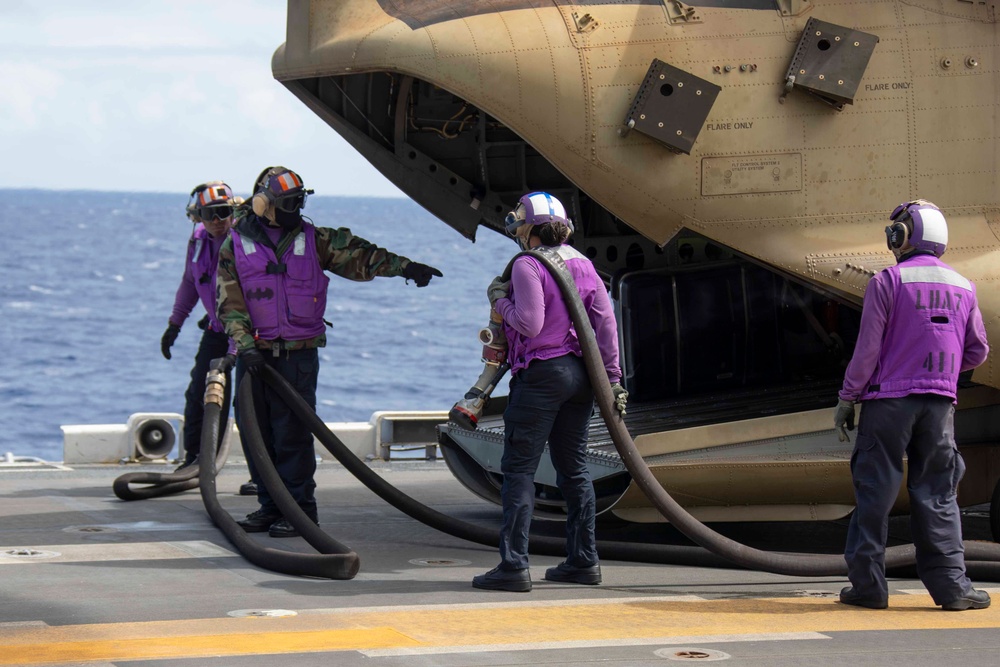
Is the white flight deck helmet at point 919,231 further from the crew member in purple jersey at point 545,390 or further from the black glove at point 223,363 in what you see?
the black glove at point 223,363

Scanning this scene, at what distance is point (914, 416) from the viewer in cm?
625

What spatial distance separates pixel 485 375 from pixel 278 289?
5.50 ft

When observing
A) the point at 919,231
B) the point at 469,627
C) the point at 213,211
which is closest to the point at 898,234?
the point at 919,231

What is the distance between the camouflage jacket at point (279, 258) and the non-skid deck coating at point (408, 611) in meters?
1.16

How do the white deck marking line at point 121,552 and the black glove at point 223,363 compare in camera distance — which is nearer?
the white deck marking line at point 121,552

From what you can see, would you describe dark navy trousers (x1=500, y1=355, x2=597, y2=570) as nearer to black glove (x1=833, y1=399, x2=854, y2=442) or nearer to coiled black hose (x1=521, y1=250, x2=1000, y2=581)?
coiled black hose (x1=521, y1=250, x2=1000, y2=581)

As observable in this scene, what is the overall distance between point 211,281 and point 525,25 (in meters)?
3.42

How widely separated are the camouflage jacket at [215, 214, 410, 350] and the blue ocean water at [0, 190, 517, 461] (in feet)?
69.9

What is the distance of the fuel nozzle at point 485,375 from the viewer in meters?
6.90

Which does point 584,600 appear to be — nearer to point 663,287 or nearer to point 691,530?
point 691,530

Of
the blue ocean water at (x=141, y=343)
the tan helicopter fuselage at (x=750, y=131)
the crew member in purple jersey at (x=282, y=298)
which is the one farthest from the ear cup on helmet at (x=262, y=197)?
the blue ocean water at (x=141, y=343)

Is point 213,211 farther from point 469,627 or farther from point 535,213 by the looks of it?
point 469,627

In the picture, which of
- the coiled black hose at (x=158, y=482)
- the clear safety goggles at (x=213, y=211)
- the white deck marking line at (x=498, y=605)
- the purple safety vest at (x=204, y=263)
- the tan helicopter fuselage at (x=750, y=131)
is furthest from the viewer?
the purple safety vest at (x=204, y=263)

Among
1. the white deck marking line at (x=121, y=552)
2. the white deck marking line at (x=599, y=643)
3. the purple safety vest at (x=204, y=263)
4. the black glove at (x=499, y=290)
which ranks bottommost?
the white deck marking line at (x=599, y=643)
